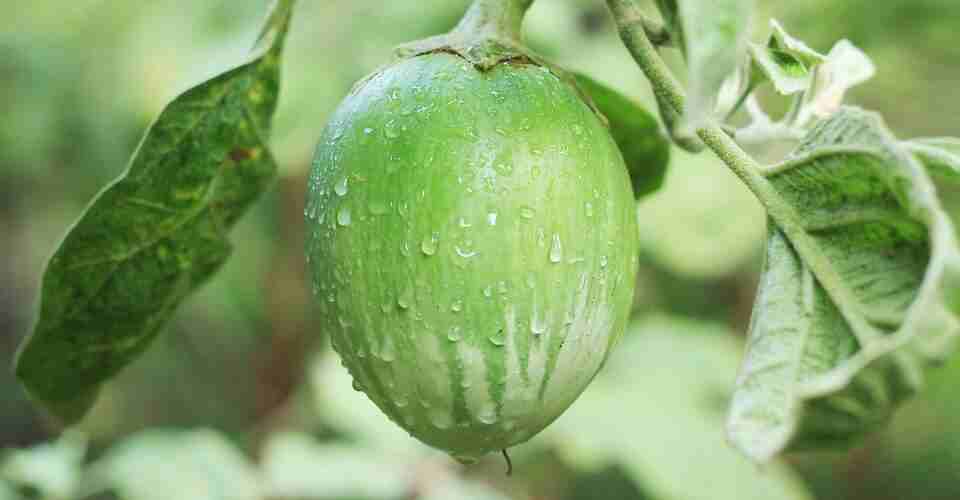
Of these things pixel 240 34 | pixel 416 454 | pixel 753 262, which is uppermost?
pixel 240 34

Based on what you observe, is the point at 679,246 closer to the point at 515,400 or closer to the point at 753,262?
the point at 753,262

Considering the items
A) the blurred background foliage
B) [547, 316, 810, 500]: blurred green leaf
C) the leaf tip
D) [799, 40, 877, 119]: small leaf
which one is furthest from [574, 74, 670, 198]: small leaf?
[547, 316, 810, 500]: blurred green leaf

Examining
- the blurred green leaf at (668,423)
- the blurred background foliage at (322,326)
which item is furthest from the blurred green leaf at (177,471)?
the blurred green leaf at (668,423)

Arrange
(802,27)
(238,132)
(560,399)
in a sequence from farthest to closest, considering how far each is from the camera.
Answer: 1. (802,27)
2. (238,132)
3. (560,399)

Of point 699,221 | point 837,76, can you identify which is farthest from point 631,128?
point 699,221

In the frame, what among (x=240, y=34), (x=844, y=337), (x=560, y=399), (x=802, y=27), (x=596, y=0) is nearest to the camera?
(x=844, y=337)

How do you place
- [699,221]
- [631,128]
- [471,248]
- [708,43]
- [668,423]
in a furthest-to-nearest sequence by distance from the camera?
1. [699,221]
2. [668,423]
3. [631,128]
4. [471,248]
5. [708,43]

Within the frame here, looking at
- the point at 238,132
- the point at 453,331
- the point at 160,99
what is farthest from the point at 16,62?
the point at 453,331

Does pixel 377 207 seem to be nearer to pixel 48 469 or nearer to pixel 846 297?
pixel 846 297
